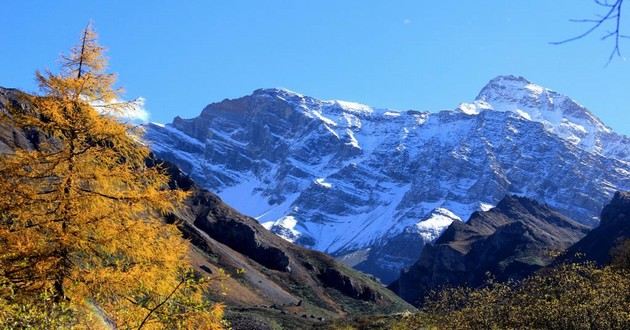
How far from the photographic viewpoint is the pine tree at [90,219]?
51.9ft

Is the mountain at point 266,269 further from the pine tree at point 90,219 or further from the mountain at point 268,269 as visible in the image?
the pine tree at point 90,219

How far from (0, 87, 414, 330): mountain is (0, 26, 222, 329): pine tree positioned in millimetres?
101213

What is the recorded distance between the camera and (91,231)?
16703 millimetres

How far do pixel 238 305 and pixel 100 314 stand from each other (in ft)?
352

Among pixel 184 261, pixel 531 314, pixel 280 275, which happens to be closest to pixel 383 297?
pixel 280 275

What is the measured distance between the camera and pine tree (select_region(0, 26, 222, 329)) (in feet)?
51.9

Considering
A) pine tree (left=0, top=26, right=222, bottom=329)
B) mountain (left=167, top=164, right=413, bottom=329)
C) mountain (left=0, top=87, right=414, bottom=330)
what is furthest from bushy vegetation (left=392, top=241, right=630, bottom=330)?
mountain (left=167, top=164, right=413, bottom=329)

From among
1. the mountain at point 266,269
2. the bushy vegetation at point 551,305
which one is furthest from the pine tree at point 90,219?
the mountain at point 266,269

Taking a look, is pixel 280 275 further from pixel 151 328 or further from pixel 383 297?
pixel 151 328

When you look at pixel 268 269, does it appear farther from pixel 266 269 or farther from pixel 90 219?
pixel 90 219

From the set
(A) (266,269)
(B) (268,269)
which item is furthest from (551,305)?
(B) (268,269)

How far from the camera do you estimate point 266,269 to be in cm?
16238

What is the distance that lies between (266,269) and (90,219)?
5828 inches

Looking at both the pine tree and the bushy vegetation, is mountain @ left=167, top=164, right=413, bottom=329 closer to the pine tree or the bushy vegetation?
the bushy vegetation
